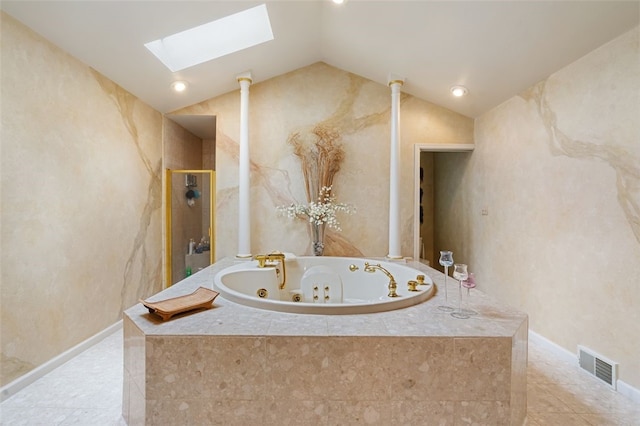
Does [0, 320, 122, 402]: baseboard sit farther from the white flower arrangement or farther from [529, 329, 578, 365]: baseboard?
[529, 329, 578, 365]: baseboard

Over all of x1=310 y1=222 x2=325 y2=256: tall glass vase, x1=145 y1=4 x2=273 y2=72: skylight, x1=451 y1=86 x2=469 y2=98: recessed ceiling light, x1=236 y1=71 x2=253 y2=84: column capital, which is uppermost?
x1=145 y1=4 x2=273 y2=72: skylight

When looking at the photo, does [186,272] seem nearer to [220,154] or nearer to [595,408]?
[220,154]

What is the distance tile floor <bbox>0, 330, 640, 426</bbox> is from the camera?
1.48 meters

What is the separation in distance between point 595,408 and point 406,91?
2.94 meters

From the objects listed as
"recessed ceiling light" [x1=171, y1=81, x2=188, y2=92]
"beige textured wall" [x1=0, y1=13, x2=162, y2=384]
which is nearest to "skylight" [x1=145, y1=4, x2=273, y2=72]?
"recessed ceiling light" [x1=171, y1=81, x2=188, y2=92]

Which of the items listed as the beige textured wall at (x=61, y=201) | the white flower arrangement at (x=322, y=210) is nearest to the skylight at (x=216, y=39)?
the beige textured wall at (x=61, y=201)

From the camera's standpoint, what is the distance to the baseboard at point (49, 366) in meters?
1.65

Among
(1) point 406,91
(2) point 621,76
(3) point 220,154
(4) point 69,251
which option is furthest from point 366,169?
(4) point 69,251

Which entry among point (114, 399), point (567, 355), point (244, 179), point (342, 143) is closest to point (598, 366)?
point (567, 355)

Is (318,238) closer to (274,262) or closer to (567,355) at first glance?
(274,262)

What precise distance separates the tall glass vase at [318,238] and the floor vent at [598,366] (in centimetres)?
212

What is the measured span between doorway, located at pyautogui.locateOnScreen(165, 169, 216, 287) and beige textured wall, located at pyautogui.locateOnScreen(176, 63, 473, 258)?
0.91 feet

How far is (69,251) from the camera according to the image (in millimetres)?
2080

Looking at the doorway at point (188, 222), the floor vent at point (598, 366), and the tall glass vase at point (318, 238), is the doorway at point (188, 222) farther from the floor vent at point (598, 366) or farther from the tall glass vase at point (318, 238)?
the floor vent at point (598, 366)
